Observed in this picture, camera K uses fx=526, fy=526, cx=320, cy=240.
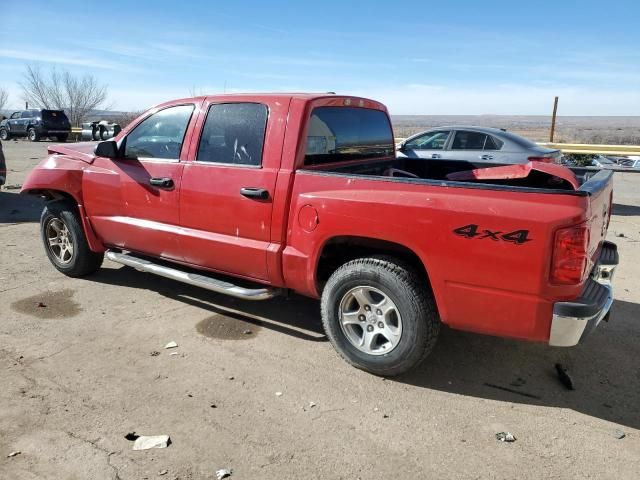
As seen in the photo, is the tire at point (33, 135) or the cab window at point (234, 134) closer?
Result: the cab window at point (234, 134)

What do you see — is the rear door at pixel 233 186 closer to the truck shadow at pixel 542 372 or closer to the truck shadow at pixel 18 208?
the truck shadow at pixel 542 372

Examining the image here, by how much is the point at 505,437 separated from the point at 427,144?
303 inches

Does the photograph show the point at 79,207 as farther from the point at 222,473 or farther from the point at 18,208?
the point at 18,208

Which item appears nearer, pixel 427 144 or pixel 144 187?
pixel 144 187

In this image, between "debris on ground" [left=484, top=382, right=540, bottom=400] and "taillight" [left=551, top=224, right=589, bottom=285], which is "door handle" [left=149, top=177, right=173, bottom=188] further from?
"taillight" [left=551, top=224, right=589, bottom=285]

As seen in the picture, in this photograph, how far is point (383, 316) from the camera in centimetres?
355

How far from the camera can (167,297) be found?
508 cm

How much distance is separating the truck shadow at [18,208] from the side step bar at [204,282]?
446cm

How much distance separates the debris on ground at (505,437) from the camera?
2938 mm

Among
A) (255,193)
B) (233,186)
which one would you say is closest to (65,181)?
(233,186)

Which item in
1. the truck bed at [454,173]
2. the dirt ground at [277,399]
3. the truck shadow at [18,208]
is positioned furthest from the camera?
the truck shadow at [18,208]

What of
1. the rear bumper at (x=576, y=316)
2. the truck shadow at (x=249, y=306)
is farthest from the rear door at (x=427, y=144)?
the rear bumper at (x=576, y=316)

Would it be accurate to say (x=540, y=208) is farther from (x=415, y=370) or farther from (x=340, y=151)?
(x=340, y=151)

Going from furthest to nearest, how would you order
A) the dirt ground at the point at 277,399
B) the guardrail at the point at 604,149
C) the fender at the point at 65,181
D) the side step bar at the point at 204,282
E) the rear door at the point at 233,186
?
the guardrail at the point at 604,149 < the fender at the point at 65,181 < the side step bar at the point at 204,282 < the rear door at the point at 233,186 < the dirt ground at the point at 277,399
